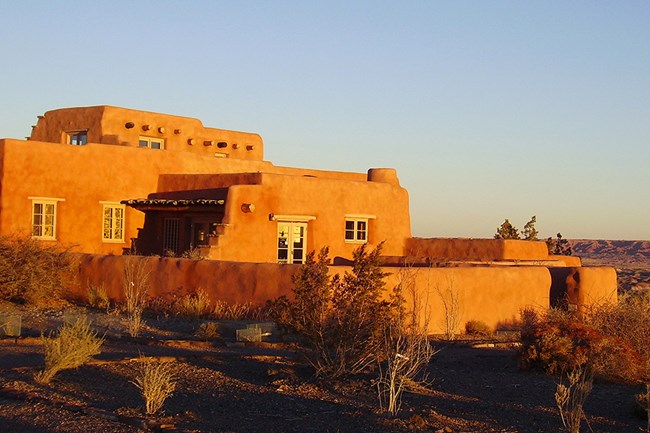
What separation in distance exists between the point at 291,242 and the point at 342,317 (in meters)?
15.4

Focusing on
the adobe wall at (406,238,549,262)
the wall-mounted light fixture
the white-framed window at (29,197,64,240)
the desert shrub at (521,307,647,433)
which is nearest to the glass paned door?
the wall-mounted light fixture

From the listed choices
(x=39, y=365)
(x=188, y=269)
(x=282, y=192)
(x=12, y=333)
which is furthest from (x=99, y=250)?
(x=39, y=365)

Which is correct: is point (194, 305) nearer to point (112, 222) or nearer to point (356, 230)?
point (112, 222)

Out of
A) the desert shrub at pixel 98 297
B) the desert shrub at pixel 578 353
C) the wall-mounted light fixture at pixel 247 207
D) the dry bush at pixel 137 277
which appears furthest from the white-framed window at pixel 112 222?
the desert shrub at pixel 578 353

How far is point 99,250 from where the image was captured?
28.7m

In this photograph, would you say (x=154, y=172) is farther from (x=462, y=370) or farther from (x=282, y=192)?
(x=462, y=370)

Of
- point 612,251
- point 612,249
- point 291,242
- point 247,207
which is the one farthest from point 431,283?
point 612,249

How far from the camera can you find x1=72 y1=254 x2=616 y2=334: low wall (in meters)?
18.7

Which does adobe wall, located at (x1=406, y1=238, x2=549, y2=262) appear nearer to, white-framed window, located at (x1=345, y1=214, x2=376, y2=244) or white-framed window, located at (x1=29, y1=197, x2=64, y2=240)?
white-framed window, located at (x1=345, y1=214, x2=376, y2=244)

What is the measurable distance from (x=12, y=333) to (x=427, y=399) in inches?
332

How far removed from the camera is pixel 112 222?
29172mm

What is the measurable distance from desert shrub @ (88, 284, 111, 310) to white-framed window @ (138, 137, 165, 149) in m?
13.8

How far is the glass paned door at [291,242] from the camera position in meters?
27.2

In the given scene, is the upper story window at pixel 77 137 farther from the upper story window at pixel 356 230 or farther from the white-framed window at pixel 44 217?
the upper story window at pixel 356 230
